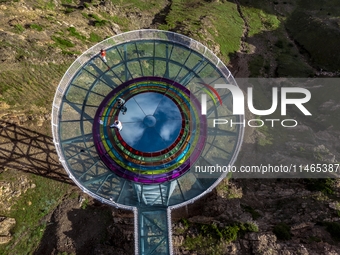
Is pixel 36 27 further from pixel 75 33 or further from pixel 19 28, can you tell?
pixel 75 33

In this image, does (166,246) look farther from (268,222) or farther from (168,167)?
(268,222)

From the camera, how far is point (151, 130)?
29312 mm

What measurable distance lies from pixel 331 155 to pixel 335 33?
151ft

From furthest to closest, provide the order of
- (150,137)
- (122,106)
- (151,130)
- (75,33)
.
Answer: (75,33) → (122,106) → (151,130) → (150,137)

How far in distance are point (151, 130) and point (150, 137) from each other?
824mm

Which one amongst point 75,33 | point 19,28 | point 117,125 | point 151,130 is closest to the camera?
point 117,125

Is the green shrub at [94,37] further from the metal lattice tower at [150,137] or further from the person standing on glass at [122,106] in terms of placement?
the person standing on glass at [122,106]

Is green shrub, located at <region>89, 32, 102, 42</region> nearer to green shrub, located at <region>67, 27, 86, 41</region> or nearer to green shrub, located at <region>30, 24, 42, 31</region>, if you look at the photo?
green shrub, located at <region>67, 27, 86, 41</region>

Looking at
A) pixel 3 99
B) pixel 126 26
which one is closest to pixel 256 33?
pixel 126 26

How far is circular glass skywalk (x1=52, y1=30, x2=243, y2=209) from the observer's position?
28.8 m

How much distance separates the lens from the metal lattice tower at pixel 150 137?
93.9 feet

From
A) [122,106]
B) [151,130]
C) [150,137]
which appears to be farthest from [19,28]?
[150,137]

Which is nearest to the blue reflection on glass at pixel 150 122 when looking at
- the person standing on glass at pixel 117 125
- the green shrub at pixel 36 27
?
the person standing on glass at pixel 117 125

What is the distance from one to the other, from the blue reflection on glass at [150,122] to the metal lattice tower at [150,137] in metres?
0.12
